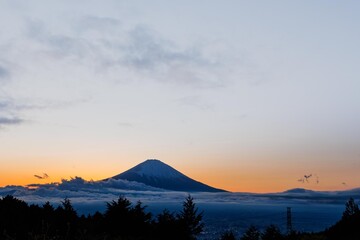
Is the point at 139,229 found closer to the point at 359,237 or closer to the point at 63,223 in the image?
the point at 63,223

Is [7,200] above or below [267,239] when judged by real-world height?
above

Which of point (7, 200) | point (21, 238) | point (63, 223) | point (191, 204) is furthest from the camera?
point (191, 204)

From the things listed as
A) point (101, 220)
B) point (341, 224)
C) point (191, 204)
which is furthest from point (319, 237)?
point (191, 204)

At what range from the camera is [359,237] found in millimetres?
35250

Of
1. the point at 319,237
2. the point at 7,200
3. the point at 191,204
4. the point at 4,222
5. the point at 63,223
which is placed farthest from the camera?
the point at 191,204

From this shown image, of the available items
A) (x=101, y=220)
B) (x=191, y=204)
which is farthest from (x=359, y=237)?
(x=191, y=204)

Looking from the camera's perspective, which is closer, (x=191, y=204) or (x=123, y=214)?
(x=123, y=214)

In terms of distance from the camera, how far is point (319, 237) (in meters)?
37.2

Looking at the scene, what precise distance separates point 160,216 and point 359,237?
60.0ft

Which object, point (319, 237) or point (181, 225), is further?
point (181, 225)

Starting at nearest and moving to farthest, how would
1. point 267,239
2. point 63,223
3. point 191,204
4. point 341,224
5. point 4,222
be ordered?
point 4,222 < point 63,223 < point 341,224 < point 267,239 < point 191,204

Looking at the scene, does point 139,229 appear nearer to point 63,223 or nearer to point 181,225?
point 181,225

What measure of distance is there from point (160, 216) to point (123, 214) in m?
3.61

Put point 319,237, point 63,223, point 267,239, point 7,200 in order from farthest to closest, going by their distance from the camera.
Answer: point 267,239 → point 7,200 → point 63,223 → point 319,237
